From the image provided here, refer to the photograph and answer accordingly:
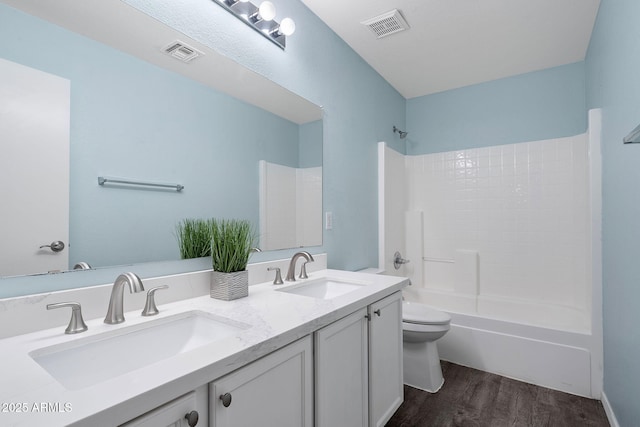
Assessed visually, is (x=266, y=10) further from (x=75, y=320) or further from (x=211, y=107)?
(x=75, y=320)

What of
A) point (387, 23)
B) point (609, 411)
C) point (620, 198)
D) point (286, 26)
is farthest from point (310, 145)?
point (609, 411)

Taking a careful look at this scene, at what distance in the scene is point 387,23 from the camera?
2055 mm

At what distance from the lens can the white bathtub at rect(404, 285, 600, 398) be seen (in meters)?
2.05

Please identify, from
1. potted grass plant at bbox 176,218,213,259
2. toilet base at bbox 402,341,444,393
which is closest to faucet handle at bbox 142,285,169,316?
potted grass plant at bbox 176,218,213,259

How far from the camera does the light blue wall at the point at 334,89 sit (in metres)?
1.39

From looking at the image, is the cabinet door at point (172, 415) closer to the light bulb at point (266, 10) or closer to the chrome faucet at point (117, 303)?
the chrome faucet at point (117, 303)

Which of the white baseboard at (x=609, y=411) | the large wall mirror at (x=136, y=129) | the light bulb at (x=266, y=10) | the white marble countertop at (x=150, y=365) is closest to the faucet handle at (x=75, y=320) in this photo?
the white marble countertop at (x=150, y=365)

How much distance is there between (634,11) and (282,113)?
1.54 m

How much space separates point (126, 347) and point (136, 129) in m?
0.71

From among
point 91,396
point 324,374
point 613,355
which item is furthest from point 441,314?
point 91,396

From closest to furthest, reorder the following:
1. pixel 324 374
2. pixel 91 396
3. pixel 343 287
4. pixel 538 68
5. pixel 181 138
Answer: pixel 91 396 → pixel 324 374 → pixel 181 138 → pixel 343 287 → pixel 538 68

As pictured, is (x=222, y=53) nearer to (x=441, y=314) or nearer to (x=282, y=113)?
(x=282, y=113)

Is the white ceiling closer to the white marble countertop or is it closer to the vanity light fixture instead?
the vanity light fixture

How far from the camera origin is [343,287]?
1.67 meters
